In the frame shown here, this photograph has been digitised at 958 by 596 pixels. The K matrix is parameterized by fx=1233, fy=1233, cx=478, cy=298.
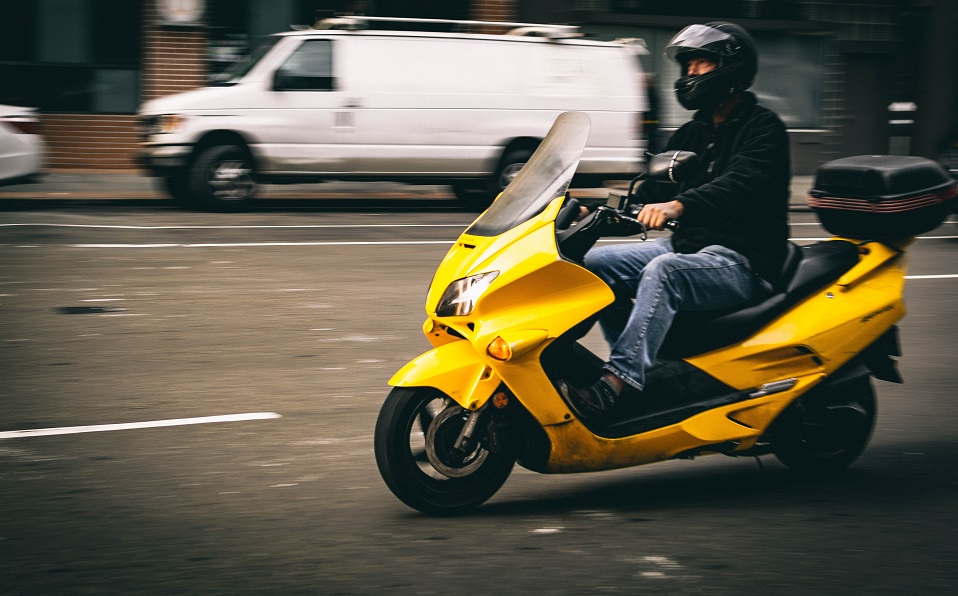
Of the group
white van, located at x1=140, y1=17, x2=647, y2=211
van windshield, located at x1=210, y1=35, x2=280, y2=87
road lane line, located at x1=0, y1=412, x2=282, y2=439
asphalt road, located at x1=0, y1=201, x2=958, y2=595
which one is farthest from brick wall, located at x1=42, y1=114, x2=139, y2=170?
road lane line, located at x1=0, y1=412, x2=282, y2=439

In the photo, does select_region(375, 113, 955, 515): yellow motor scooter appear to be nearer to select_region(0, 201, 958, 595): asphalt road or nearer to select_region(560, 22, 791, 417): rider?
select_region(560, 22, 791, 417): rider

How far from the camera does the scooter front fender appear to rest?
4156 millimetres

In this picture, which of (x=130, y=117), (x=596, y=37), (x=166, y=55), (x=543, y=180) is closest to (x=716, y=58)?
(x=543, y=180)

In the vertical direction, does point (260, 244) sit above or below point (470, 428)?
below

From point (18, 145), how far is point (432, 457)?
10510 mm

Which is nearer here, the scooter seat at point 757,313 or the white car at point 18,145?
the scooter seat at point 757,313

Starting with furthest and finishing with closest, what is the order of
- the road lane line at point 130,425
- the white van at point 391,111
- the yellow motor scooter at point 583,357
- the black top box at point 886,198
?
the white van at point 391,111
the road lane line at point 130,425
the black top box at point 886,198
the yellow motor scooter at point 583,357

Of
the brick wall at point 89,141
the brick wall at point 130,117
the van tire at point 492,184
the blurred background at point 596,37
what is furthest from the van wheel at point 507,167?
the brick wall at point 89,141

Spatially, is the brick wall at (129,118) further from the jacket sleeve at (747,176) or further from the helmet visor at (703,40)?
the jacket sleeve at (747,176)

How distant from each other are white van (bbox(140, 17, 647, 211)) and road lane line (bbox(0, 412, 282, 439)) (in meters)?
8.93

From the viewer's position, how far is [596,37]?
1900 cm

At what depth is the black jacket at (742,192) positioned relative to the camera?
4516 millimetres

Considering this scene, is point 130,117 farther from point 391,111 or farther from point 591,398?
point 591,398

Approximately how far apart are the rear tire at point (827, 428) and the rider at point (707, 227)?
1.67ft
